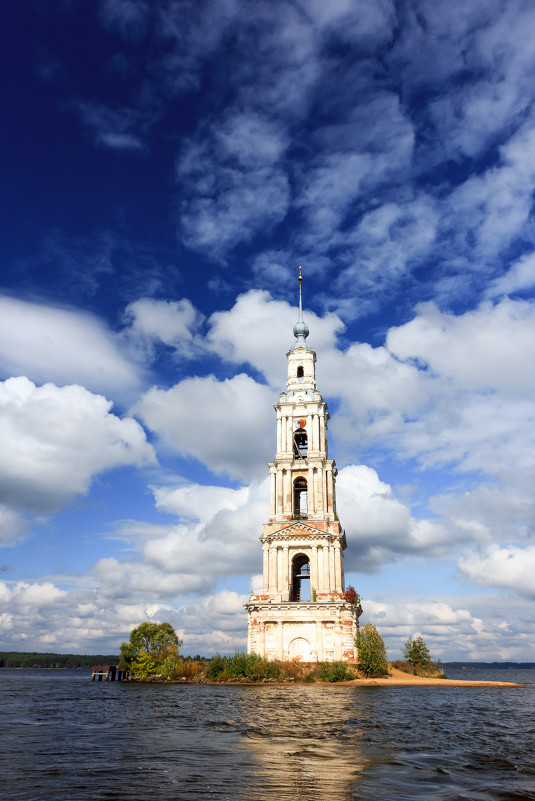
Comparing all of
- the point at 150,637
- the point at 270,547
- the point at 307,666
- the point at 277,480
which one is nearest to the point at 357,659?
the point at 307,666

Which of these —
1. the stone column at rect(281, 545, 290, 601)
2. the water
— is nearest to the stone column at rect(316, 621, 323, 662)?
the stone column at rect(281, 545, 290, 601)

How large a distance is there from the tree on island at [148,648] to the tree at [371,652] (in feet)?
88.7

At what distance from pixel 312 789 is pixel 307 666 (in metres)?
58.7

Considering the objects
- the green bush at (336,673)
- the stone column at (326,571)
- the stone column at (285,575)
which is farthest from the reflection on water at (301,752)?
the stone column at (326,571)

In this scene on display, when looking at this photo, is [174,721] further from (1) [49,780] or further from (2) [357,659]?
(2) [357,659]

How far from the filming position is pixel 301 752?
67.7ft

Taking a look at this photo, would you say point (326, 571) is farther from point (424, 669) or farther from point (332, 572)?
point (424, 669)

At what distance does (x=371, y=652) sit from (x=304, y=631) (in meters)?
8.31

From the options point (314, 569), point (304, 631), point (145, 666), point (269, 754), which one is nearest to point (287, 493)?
point (314, 569)

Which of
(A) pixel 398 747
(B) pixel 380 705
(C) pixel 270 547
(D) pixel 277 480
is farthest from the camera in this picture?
(D) pixel 277 480

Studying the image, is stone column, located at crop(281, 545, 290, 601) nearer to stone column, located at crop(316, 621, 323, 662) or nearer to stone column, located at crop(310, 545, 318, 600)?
stone column, located at crop(310, 545, 318, 600)

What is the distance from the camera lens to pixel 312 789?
1488 cm

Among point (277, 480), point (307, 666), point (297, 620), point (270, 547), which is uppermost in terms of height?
point (277, 480)

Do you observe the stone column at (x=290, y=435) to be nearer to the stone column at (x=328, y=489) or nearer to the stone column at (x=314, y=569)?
the stone column at (x=328, y=489)
